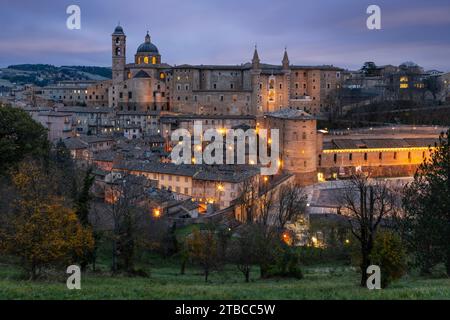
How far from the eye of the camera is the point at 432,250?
13.5m

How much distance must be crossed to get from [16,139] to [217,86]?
121 ft

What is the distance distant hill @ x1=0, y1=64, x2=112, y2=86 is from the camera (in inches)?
4444

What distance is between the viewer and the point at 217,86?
186ft

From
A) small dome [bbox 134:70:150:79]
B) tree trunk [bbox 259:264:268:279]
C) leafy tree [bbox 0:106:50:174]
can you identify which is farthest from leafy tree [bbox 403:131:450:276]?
small dome [bbox 134:70:150:79]

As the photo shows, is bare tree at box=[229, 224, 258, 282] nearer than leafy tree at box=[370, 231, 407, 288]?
No

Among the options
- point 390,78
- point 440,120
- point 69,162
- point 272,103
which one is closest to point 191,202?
point 69,162

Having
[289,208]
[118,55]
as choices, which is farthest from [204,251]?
[118,55]

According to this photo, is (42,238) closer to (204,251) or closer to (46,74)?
(204,251)

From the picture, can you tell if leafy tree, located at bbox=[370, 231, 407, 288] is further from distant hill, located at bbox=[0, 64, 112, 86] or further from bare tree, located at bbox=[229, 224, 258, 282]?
distant hill, located at bbox=[0, 64, 112, 86]

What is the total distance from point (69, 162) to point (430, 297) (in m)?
23.3

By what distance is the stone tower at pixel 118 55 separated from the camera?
59.0 metres

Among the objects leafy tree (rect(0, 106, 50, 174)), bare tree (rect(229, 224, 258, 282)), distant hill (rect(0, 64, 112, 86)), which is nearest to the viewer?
bare tree (rect(229, 224, 258, 282))

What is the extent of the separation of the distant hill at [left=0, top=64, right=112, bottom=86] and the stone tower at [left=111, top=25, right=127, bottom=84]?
50.1 m

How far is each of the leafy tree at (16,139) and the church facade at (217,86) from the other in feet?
106
